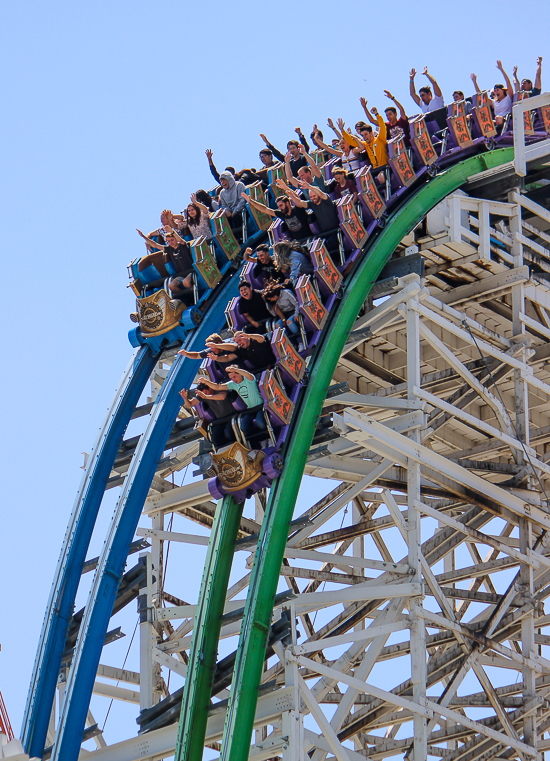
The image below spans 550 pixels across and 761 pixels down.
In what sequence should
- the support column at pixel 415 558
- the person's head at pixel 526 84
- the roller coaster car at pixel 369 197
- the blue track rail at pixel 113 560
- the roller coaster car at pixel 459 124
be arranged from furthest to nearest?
the person's head at pixel 526 84 → the roller coaster car at pixel 459 124 → the roller coaster car at pixel 369 197 → the blue track rail at pixel 113 560 → the support column at pixel 415 558

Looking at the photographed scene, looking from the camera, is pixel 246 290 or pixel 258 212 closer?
pixel 246 290

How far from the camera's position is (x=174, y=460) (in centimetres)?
2058

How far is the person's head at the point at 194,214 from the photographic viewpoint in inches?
890

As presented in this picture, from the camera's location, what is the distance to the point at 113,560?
756 inches

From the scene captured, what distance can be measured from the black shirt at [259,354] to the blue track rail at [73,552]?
297 centimetres

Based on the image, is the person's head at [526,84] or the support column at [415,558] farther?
the person's head at [526,84]

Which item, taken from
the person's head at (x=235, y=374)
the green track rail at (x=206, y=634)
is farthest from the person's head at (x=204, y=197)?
the green track rail at (x=206, y=634)

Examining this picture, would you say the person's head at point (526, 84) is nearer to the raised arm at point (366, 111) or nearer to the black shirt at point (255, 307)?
the raised arm at point (366, 111)

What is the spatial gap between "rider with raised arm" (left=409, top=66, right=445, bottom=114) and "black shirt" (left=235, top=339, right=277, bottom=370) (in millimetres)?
5493

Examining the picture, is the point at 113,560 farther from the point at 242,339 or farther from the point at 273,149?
the point at 273,149

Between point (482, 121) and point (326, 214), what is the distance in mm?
2967

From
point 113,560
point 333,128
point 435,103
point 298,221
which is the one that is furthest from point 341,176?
point 113,560

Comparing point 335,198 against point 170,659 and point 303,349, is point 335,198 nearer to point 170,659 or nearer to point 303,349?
point 303,349

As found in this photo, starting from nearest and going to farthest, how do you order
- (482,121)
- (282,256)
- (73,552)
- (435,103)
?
1. (282,256)
2. (73,552)
3. (482,121)
4. (435,103)
